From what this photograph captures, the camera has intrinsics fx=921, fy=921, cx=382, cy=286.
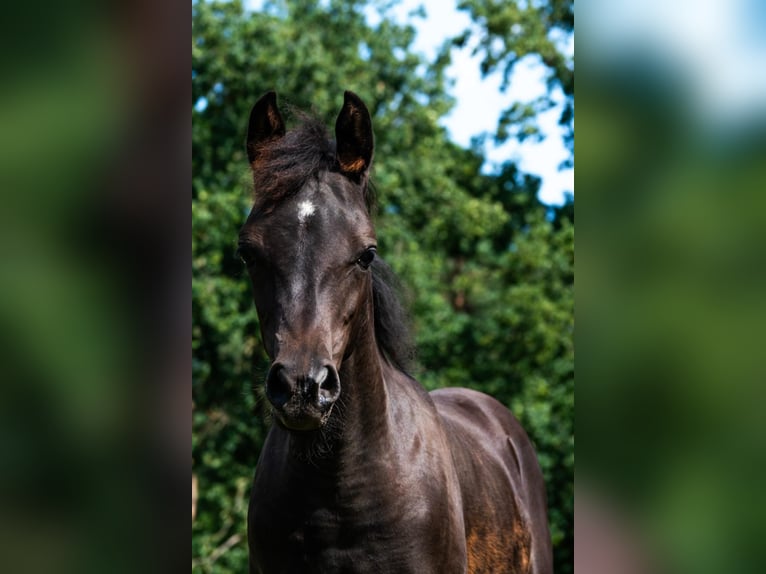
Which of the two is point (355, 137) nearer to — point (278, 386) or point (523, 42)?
point (278, 386)

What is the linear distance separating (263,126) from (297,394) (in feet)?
4.28

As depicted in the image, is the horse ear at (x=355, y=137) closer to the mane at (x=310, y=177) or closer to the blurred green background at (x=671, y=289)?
the mane at (x=310, y=177)

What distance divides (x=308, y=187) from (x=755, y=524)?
8.35ft

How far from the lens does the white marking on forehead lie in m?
3.15

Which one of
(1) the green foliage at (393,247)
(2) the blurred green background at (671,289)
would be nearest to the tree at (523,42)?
(1) the green foliage at (393,247)

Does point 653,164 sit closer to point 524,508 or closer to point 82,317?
point 82,317

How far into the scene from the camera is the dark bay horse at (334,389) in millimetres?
3000

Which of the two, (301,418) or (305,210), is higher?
(305,210)

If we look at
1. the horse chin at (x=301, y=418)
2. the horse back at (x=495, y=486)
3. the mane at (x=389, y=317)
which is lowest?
the horse back at (x=495, y=486)

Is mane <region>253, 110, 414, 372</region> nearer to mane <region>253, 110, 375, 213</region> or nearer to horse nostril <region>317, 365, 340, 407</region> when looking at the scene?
mane <region>253, 110, 375, 213</region>

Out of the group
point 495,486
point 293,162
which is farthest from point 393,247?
point 293,162

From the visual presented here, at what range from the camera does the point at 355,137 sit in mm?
3590

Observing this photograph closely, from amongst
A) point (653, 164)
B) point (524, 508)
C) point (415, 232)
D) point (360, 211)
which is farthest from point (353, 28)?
point (653, 164)

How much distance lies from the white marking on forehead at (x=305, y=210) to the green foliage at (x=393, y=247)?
832 centimetres
